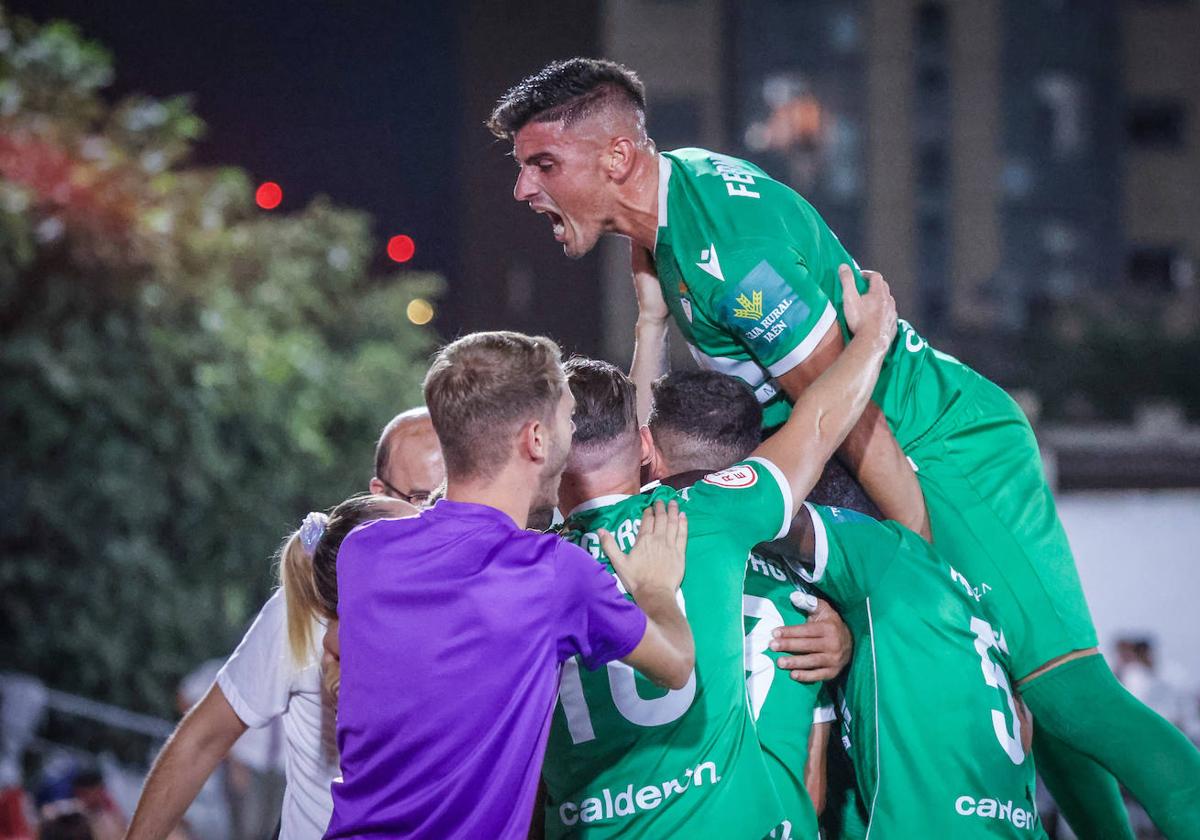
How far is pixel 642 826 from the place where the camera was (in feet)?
11.1

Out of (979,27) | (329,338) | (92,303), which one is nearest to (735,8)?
(329,338)

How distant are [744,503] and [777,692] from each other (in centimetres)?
65

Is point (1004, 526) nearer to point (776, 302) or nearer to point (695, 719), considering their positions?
point (776, 302)

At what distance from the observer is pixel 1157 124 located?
118 feet

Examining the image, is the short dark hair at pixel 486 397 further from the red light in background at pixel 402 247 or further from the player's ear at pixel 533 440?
the red light in background at pixel 402 247

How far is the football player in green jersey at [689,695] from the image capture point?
3.38 meters

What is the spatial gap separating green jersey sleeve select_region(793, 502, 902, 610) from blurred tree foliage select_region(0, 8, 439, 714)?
369 inches

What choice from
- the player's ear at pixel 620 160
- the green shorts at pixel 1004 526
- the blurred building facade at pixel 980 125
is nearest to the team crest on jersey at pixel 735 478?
the green shorts at pixel 1004 526

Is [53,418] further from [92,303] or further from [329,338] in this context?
[329,338]

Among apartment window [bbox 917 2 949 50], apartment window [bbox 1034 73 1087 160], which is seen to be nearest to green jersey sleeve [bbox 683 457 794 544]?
apartment window [bbox 917 2 949 50]

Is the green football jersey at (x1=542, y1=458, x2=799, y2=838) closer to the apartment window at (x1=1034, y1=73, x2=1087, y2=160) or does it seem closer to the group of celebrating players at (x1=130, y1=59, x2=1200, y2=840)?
the group of celebrating players at (x1=130, y1=59, x2=1200, y2=840)

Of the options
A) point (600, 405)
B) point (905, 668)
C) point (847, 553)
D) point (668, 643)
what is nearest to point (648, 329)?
point (600, 405)

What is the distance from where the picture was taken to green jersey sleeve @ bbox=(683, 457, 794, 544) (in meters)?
3.40

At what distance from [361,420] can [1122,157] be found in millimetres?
26687
